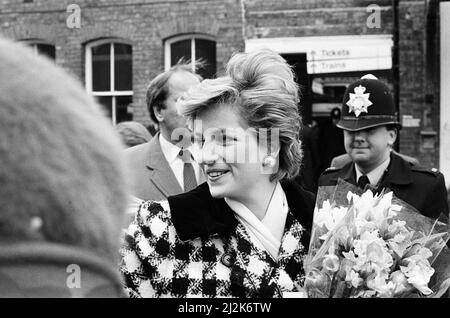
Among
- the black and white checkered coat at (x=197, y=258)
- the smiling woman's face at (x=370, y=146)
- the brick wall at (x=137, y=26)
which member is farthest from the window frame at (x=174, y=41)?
the black and white checkered coat at (x=197, y=258)

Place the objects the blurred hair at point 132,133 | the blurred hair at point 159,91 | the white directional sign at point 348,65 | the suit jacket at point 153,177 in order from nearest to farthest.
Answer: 1. the suit jacket at point 153,177
2. the blurred hair at point 159,91
3. the blurred hair at point 132,133
4. the white directional sign at point 348,65

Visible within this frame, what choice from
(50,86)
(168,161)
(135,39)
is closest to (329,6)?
(135,39)

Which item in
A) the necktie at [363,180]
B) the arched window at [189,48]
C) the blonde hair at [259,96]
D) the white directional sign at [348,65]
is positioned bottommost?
the necktie at [363,180]

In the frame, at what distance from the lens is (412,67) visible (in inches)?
492

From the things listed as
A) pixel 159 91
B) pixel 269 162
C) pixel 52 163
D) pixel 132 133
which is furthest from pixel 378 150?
pixel 52 163

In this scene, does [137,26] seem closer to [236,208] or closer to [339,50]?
[339,50]

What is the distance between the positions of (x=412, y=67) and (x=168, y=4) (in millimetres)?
4612

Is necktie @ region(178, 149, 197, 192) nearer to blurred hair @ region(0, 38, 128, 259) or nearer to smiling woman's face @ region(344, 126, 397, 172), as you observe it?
smiling woman's face @ region(344, 126, 397, 172)

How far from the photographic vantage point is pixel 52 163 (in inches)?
29.8

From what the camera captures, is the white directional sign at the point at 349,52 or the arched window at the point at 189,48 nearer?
the white directional sign at the point at 349,52

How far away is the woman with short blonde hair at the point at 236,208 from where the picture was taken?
7.68 feet

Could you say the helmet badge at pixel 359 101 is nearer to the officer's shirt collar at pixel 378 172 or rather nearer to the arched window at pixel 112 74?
the officer's shirt collar at pixel 378 172

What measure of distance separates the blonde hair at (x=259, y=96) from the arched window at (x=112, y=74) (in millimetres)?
11647
